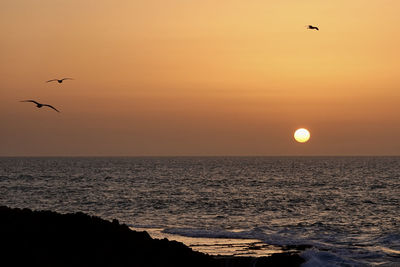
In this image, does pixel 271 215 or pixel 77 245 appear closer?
pixel 77 245

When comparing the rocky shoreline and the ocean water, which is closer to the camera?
the rocky shoreline

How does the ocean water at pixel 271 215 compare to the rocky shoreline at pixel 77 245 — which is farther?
the ocean water at pixel 271 215

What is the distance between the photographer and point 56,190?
268 ft

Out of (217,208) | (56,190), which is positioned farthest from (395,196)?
(56,190)

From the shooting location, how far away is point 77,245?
19609 millimetres

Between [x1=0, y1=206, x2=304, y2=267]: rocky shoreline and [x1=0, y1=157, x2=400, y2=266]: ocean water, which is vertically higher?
[x1=0, y1=206, x2=304, y2=267]: rocky shoreline

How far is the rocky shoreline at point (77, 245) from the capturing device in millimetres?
18219

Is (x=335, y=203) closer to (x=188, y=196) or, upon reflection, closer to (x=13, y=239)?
(x=188, y=196)

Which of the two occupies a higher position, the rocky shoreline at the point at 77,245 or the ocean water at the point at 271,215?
the rocky shoreline at the point at 77,245

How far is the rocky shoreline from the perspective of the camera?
18219mm

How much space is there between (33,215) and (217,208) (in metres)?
35.7

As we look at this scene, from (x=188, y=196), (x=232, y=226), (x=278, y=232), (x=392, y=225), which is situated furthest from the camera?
(x=188, y=196)

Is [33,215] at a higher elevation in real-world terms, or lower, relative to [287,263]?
higher

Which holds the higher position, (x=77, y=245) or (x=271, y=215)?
(x=77, y=245)
